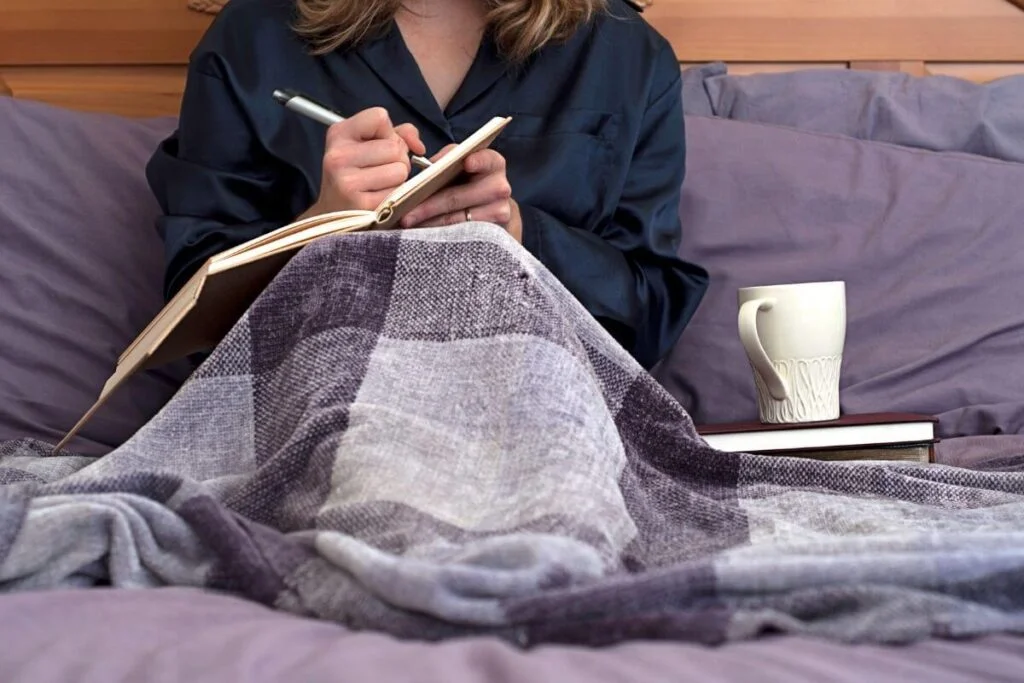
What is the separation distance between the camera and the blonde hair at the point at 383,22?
1.36 metres

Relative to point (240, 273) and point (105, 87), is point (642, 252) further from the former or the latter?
point (105, 87)

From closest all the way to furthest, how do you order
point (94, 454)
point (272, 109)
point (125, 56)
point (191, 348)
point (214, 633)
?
point (214, 633), point (191, 348), point (94, 454), point (272, 109), point (125, 56)

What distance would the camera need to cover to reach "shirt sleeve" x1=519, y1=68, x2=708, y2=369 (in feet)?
4.10

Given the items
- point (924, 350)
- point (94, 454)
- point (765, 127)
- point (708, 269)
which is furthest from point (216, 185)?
point (924, 350)

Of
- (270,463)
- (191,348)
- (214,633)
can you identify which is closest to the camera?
(214,633)

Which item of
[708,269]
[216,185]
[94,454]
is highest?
[216,185]

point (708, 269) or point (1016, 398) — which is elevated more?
point (708, 269)

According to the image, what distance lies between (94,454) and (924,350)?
2.85ft

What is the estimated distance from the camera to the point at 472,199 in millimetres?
1056

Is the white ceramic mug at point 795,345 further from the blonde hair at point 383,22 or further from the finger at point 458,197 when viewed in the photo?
the blonde hair at point 383,22

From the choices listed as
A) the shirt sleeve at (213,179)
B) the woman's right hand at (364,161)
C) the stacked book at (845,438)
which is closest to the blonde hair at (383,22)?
the shirt sleeve at (213,179)

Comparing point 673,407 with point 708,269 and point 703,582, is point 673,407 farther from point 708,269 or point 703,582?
point 708,269

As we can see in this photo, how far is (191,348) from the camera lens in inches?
38.8

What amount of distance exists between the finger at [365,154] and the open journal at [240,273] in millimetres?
98
